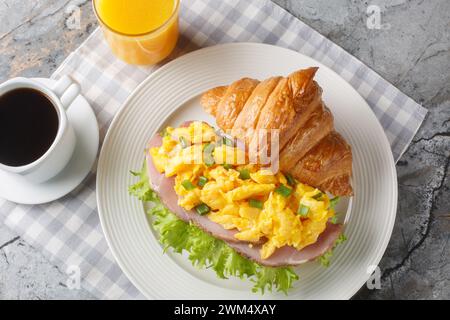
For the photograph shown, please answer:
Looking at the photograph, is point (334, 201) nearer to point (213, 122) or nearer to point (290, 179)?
point (290, 179)

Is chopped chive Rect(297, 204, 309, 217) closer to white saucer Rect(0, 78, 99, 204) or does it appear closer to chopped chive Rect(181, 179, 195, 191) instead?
chopped chive Rect(181, 179, 195, 191)

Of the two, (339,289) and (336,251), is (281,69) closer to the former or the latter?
(336,251)

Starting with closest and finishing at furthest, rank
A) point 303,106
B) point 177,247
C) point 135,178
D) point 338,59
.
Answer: point 303,106, point 177,247, point 135,178, point 338,59

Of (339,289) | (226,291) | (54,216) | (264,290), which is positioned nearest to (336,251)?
(339,289)

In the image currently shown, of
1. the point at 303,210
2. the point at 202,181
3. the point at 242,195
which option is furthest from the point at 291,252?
the point at 202,181

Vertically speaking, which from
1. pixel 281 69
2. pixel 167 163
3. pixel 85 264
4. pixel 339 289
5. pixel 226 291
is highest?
pixel 281 69

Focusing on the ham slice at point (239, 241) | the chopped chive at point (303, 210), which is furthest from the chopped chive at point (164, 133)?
the chopped chive at point (303, 210)

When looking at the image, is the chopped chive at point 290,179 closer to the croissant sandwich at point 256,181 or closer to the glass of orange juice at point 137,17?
the croissant sandwich at point 256,181
